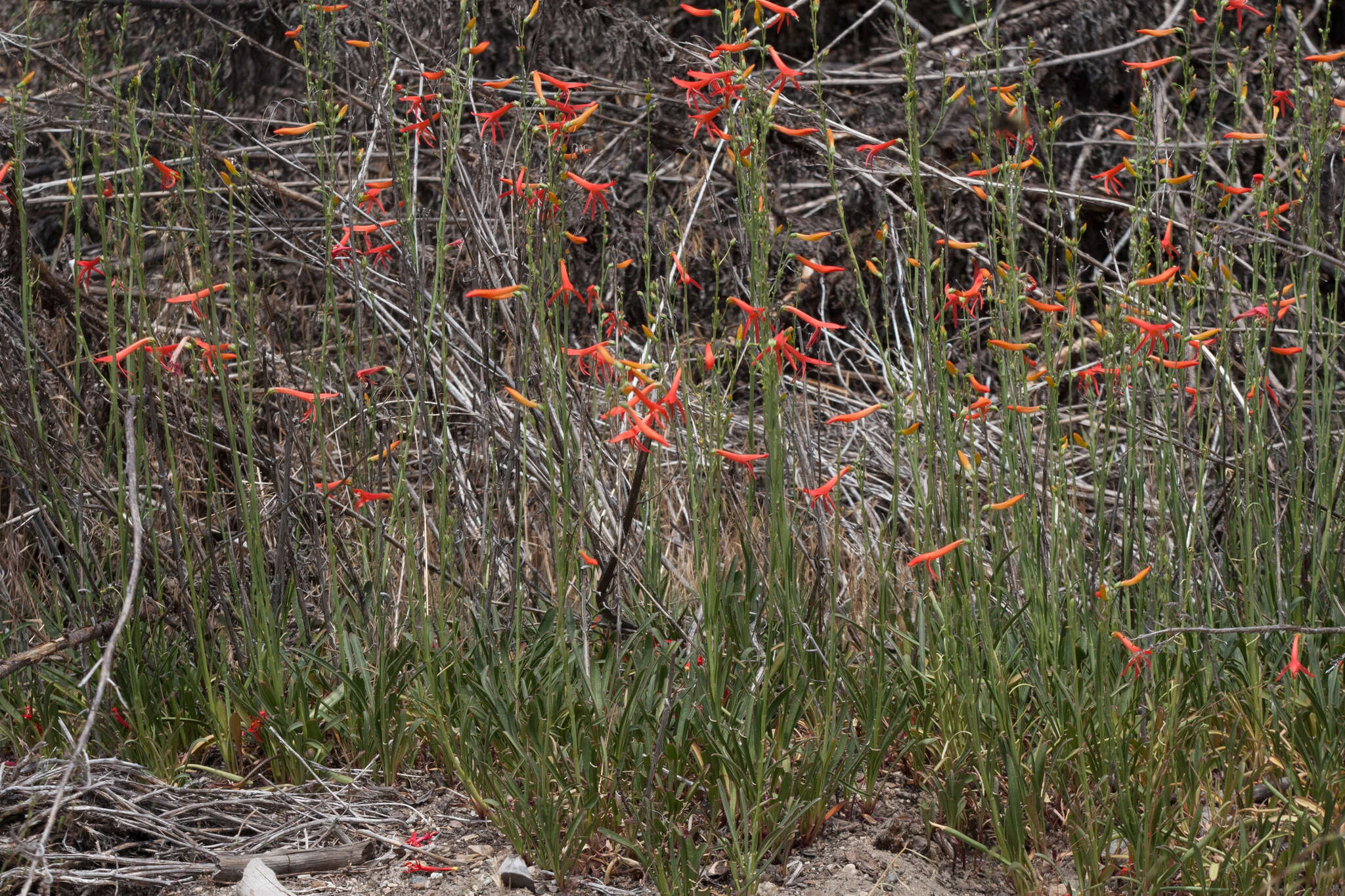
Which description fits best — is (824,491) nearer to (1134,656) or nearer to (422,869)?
(1134,656)

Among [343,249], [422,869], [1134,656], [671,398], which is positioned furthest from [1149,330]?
[343,249]

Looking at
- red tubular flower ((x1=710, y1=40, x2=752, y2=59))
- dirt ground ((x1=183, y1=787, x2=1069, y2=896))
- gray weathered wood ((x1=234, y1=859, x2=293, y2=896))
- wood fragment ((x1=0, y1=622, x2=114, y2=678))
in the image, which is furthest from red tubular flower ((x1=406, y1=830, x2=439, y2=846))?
red tubular flower ((x1=710, y1=40, x2=752, y2=59))

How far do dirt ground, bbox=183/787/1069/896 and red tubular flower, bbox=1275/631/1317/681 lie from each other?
58 cm

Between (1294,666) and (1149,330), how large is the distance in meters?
0.70

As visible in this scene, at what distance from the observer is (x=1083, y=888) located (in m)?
1.98

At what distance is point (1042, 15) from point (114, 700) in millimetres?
4795

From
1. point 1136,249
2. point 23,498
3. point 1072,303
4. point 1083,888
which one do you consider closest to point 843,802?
point 1083,888

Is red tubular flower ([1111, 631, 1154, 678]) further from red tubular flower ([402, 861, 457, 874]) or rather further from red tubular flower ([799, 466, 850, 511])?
red tubular flower ([402, 861, 457, 874])

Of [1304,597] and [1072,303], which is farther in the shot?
[1304,597]

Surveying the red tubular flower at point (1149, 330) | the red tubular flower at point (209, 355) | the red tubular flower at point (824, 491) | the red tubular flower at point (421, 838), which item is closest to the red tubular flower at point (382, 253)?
the red tubular flower at point (209, 355)

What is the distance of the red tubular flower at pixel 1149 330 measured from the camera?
2104 mm

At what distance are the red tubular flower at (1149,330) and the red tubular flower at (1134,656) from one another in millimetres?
558

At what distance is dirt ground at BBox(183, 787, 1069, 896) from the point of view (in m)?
2.09

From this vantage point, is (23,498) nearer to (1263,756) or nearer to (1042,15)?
(1263,756)
